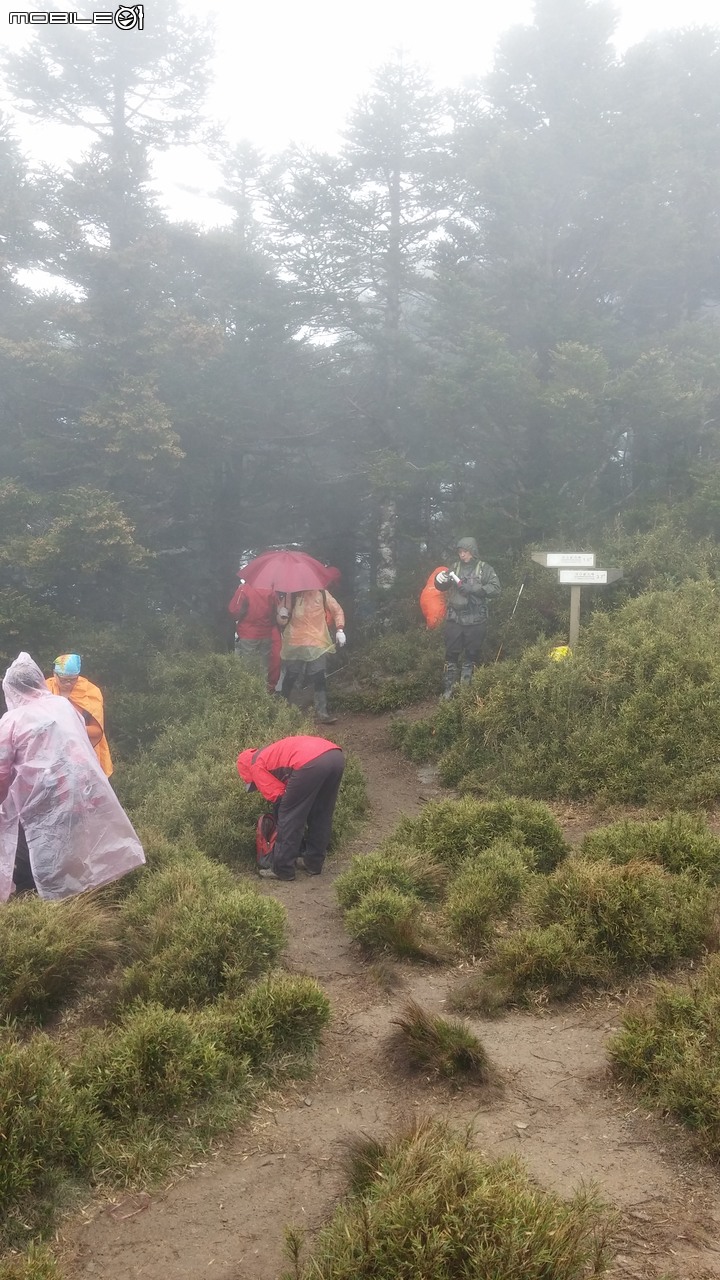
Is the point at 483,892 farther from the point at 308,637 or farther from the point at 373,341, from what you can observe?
the point at 373,341

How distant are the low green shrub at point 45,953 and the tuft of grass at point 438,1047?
1922mm

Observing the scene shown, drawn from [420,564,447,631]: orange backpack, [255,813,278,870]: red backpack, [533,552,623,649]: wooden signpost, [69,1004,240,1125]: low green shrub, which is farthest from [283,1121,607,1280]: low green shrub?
[420,564,447,631]: orange backpack

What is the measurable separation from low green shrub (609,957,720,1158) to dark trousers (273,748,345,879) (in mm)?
3490

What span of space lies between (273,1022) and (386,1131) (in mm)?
920

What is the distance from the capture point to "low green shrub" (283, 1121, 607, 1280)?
3072 millimetres

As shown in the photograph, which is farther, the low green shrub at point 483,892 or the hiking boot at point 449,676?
the hiking boot at point 449,676

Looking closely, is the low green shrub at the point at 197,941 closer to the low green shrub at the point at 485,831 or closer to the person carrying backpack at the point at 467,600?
the low green shrub at the point at 485,831

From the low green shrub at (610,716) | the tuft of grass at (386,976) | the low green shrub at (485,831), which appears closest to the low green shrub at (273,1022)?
the tuft of grass at (386,976)

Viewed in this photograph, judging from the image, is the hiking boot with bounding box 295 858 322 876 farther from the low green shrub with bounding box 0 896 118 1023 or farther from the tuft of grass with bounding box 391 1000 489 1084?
the tuft of grass with bounding box 391 1000 489 1084

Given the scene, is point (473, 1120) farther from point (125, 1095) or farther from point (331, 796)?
point (331, 796)

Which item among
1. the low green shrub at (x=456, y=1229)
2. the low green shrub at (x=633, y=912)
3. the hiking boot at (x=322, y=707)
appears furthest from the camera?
the hiking boot at (x=322, y=707)

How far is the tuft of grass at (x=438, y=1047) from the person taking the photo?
4555 mm

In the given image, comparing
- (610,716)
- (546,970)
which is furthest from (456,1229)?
(610,716)

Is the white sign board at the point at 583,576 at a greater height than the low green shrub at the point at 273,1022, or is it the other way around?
the white sign board at the point at 583,576
